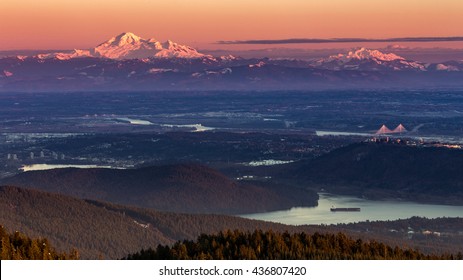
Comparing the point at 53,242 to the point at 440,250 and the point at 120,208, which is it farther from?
the point at 440,250

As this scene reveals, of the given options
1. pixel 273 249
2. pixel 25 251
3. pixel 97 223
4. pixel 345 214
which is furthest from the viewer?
pixel 345 214

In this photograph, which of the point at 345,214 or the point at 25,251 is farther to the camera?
the point at 345,214

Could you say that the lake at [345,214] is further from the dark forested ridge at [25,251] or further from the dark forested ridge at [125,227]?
the dark forested ridge at [25,251]

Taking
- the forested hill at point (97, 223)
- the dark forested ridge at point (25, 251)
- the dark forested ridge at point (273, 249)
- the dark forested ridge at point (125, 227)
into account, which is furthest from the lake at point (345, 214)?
the dark forested ridge at point (25, 251)

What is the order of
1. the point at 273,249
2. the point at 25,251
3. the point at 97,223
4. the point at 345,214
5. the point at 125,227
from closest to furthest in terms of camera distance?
the point at 25,251 → the point at 273,249 → the point at 125,227 → the point at 97,223 → the point at 345,214

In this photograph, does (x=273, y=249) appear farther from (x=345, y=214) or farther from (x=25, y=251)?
(x=345, y=214)

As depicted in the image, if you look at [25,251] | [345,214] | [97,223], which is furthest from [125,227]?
[25,251]

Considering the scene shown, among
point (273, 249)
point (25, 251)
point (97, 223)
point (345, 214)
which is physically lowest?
point (345, 214)

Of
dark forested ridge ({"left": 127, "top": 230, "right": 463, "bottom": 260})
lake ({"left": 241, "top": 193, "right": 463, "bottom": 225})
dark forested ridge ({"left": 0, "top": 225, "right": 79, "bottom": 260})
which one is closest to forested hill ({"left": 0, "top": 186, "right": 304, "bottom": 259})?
lake ({"left": 241, "top": 193, "right": 463, "bottom": 225})
